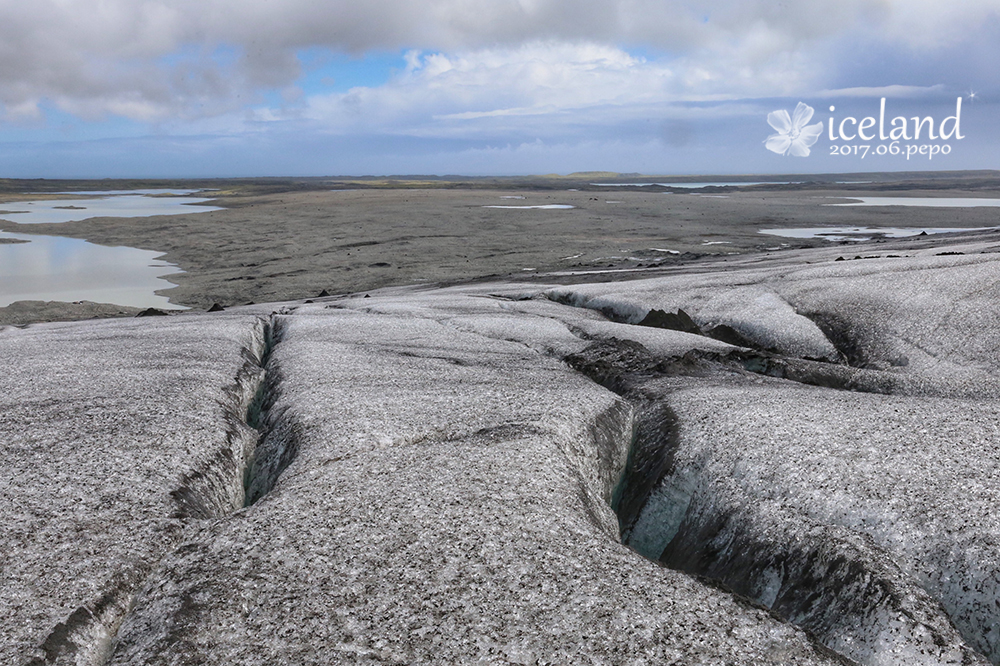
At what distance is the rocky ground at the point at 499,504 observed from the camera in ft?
26.7

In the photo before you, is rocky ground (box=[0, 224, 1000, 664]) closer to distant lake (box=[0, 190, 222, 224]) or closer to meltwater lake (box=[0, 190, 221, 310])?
meltwater lake (box=[0, 190, 221, 310])

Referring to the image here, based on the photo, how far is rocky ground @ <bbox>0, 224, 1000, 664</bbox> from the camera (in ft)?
26.7

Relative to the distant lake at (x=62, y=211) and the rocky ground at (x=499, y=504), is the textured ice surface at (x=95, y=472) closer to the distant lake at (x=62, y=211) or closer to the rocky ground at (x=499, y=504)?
the rocky ground at (x=499, y=504)

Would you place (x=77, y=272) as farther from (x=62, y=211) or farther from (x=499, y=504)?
(x=62, y=211)

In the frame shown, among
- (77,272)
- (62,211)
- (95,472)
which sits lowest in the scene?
(77,272)

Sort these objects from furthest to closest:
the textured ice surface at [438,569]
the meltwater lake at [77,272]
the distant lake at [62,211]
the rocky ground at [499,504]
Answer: the distant lake at [62,211] < the meltwater lake at [77,272] < the rocky ground at [499,504] < the textured ice surface at [438,569]

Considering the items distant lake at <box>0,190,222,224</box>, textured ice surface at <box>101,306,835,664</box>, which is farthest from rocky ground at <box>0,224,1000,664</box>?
distant lake at <box>0,190,222,224</box>

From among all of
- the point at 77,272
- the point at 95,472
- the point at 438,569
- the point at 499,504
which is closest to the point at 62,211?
the point at 77,272

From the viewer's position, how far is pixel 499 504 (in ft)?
34.2

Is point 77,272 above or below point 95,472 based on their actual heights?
below

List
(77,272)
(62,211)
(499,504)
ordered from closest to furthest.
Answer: (499,504) → (77,272) → (62,211)

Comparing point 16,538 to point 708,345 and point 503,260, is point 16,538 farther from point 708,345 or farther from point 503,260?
point 503,260

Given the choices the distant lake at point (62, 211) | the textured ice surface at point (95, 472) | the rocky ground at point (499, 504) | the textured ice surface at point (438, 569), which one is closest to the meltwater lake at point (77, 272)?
the distant lake at point (62, 211)

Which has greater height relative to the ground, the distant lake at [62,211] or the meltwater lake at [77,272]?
the distant lake at [62,211]
